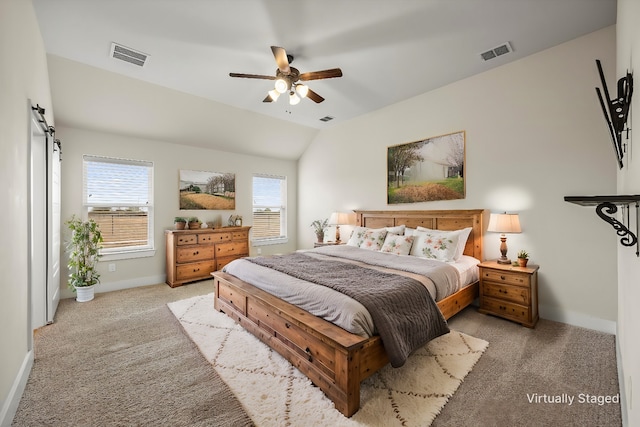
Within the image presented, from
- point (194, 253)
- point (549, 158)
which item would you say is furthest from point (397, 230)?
point (194, 253)

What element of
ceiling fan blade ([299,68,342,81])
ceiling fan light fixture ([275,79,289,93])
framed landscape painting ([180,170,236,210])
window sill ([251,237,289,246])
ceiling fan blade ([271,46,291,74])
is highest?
ceiling fan blade ([271,46,291,74])

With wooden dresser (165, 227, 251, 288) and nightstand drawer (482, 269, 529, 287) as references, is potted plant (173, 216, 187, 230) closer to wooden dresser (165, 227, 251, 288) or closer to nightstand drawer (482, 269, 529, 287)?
wooden dresser (165, 227, 251, 288)

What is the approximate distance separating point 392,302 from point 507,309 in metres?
1.86

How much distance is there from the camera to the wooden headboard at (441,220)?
377 cm

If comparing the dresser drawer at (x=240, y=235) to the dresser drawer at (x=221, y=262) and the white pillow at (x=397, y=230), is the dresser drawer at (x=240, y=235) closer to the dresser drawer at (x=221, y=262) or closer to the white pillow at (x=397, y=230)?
the dresser drawer at (x=221, y=262)

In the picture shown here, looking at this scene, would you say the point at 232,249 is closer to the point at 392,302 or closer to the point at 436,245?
the point at 436,245

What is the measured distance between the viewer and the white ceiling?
2.52 metres

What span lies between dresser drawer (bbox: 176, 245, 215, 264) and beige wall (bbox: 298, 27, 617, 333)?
4010 mm

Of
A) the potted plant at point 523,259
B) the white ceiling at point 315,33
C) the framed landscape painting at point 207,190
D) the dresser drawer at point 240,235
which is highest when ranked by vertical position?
the white ceiling at point 315,33

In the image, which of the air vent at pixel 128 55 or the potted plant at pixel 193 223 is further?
the potted plant at pixel 193 223

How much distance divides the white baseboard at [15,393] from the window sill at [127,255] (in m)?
2.38

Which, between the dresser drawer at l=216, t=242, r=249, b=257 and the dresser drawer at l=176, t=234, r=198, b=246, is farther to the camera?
the dresser drawer at l=216, t=242, r=249, b=257

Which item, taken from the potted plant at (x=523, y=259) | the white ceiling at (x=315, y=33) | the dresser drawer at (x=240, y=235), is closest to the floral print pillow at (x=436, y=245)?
the potted plant at (x=523, y=259)

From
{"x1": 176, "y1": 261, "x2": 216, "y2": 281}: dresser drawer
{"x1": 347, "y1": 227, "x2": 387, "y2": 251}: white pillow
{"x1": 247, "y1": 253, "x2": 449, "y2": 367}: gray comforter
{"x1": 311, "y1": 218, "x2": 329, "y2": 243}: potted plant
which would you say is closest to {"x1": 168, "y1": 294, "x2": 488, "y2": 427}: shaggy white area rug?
{"x1": 247, "y1": 253, "x2": 449, "y2": 367}: gray comforter
